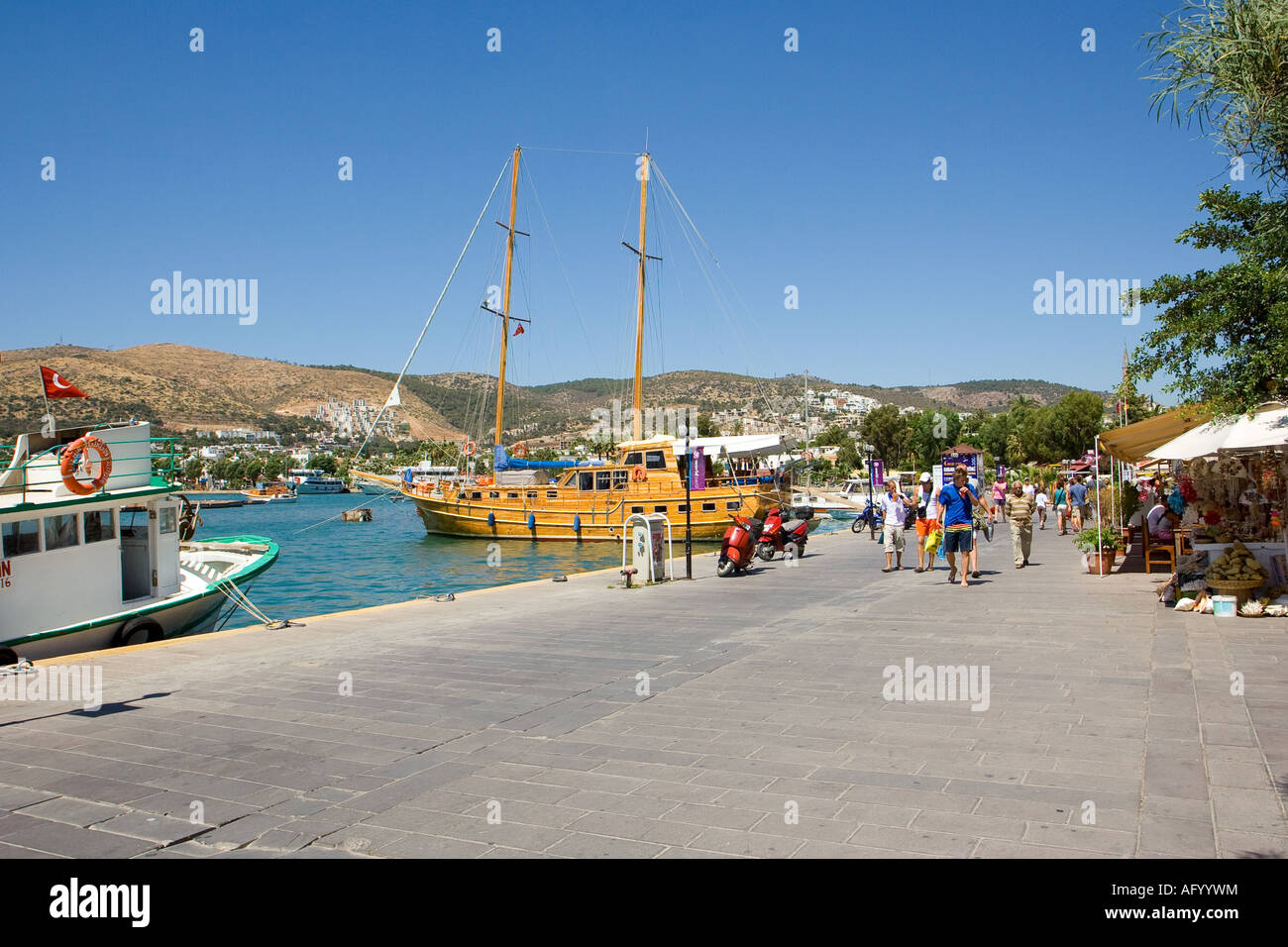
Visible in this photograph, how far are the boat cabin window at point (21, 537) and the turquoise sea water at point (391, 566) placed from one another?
6.94 m

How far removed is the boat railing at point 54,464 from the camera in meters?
11.9

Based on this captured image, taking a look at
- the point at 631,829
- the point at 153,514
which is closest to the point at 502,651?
the point at 631,829

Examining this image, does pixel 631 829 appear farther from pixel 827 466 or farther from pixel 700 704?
pixel 827 466

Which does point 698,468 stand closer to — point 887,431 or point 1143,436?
point 1143,436

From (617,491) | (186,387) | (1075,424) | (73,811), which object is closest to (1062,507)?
(617,491)

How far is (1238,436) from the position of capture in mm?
9797

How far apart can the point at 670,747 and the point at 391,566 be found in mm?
29777

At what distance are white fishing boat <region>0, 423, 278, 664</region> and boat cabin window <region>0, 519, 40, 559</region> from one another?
0.04ft

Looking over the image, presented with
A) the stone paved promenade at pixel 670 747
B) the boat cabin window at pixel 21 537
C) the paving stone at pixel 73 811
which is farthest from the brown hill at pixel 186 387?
the paving stone at pixel 73 811

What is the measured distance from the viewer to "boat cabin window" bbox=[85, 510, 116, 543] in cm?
1275

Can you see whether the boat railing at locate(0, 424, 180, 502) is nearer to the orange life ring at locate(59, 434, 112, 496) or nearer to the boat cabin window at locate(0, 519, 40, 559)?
the orange life ring at locate(59, 434, 112, 496)

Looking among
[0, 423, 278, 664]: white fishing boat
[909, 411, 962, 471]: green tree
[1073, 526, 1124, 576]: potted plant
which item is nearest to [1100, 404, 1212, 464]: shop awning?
[1073, 526, 1124, 576]: potted plant
